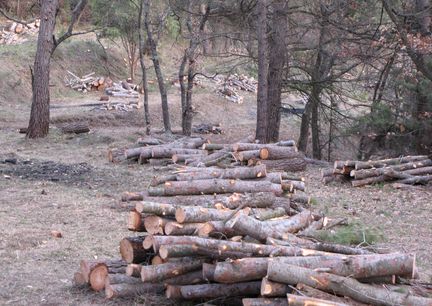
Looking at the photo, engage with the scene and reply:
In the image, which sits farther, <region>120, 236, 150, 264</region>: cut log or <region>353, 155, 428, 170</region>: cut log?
<region>353, 155, 428, 170</region>: cut log

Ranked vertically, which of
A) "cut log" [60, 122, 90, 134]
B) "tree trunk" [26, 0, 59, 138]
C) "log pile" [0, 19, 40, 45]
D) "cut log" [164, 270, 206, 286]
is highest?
"log pile" [0, 19, 40, 45]

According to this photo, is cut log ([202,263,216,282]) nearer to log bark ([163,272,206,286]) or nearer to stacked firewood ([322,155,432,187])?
log bark ([163,272,206,286])

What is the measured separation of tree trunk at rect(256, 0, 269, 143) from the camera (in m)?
17.9

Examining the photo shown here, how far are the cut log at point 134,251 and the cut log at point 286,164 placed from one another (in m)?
7.69

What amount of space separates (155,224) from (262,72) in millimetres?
12243

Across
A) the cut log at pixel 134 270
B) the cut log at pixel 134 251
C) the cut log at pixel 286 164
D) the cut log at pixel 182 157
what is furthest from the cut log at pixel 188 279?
the cut log at pixel 182 157

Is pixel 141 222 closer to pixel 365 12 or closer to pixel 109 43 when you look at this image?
pixel 365 12

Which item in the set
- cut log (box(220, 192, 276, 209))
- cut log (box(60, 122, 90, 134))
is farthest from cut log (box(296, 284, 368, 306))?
cut log (box(60, 122, 90, 134))

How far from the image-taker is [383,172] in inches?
550

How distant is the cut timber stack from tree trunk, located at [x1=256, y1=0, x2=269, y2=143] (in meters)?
11.1

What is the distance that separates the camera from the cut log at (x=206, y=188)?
8.77 metres

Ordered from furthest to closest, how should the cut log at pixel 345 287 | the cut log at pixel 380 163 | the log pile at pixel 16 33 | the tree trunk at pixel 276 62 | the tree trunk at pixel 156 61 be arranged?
the log pile at pixel 16 33 < the tree trunk at pixel 156 61 < the tree trunk at pixel 276 62 < the cut log at pixel 380 163 < the cut log at pixel 345 287

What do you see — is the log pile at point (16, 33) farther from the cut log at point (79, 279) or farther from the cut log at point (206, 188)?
the cut log at point (79, 279)

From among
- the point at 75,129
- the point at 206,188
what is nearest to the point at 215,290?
the point at 206,188
